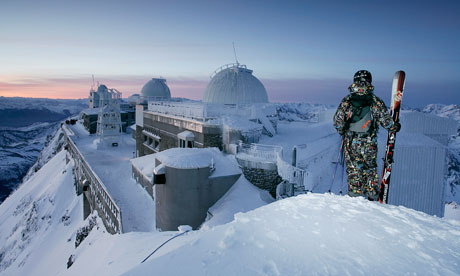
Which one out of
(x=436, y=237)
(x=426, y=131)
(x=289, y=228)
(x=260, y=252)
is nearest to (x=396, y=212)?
(x=436, y=237)

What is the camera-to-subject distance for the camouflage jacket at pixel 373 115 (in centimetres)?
496

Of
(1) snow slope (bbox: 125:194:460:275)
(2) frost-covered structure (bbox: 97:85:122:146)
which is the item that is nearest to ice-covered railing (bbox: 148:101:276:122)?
(1) snow slope (bbox: 125:194:460:275)

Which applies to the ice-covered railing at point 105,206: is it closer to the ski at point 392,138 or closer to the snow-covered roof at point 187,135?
the snow-covered roof at point 187,135

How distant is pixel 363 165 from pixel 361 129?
29.3 inches

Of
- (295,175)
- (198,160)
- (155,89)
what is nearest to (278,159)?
(295,175)

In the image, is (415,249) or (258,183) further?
(258,183)

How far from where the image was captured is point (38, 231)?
22969 millimetres

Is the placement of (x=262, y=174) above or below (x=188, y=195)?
above

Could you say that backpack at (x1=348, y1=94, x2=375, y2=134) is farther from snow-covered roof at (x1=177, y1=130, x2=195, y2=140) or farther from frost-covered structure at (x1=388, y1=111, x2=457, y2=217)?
snow-covered roof at (x1=177, y1=130, x2=195, y2=140)

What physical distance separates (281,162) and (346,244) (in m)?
8.10

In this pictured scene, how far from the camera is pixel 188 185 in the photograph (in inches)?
483

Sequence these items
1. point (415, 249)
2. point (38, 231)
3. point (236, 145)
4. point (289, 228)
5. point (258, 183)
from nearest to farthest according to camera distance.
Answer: point (415, 249)
point (289, 228)
point (258, 183)
point (236, 145)
point (38, 231)

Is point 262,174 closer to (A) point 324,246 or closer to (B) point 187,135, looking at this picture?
(B) point 187,135

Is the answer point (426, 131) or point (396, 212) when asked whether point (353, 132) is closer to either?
point (396, 212)
